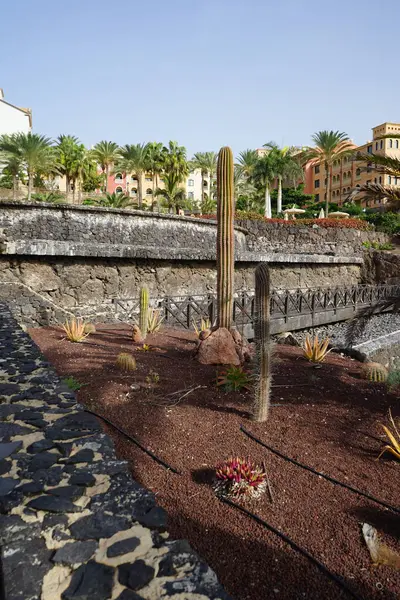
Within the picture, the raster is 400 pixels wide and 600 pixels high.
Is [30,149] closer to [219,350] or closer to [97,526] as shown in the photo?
[219,350]

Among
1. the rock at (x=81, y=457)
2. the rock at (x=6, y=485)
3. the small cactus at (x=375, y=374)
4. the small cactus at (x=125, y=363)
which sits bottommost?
the small cactus at (x=375, y=374)

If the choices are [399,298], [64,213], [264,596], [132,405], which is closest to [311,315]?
[64,213]

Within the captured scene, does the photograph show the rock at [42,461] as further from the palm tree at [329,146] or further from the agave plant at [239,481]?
the palm tree at [329,146]

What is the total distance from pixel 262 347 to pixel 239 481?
1.93m

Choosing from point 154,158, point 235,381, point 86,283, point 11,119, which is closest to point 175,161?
point 154,158

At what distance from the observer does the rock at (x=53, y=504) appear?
2002mm

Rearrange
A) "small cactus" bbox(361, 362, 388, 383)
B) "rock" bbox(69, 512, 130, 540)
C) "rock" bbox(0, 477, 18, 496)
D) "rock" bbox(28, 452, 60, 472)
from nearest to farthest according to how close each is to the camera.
Answer: "rock" bbox(69, 512, 130, 540) → "rock" bbox(0, 477, 18, 496) → "rock" bbox(28, 452, 60, 472) → "small cactus" bbox(361, 362, 388, 383)

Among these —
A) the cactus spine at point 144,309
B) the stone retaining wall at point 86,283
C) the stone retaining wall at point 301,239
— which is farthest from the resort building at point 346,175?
the cactus spine at point 144,309

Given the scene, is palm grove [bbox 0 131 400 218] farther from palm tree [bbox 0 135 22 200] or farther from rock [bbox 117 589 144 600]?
rock [bbox 117 589 144 600]

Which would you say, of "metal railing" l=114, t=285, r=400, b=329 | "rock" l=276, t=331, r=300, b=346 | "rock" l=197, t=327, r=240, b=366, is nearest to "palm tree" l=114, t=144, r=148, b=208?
"metal railing" l=114, t=285, r=400, b=329

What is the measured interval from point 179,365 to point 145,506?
5.03 m

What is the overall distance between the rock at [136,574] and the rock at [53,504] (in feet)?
1.50

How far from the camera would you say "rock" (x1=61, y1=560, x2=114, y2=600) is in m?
1.51

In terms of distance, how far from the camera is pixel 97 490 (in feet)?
7.26
